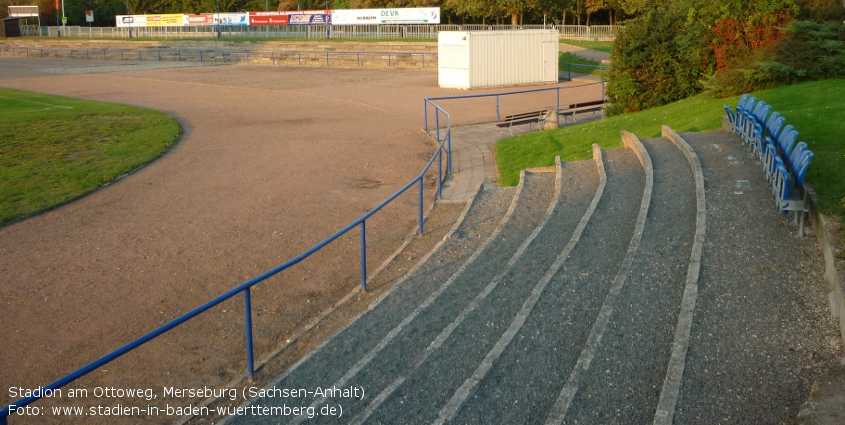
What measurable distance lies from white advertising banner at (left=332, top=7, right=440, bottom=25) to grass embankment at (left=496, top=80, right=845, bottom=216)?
3824cm

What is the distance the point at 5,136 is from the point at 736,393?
2008cm

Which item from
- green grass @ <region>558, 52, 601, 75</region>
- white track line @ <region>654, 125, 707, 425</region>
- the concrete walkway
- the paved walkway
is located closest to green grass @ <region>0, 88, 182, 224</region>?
the concrete walkway

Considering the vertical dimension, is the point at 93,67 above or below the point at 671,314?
above

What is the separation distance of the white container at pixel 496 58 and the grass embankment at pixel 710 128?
495 inches

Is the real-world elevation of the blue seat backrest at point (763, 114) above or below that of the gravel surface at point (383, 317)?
above

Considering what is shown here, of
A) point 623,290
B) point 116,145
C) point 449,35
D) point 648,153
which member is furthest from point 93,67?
point 623,290

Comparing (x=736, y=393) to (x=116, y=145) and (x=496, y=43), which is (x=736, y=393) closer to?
(x=116, y=145)

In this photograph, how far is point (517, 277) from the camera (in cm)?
826

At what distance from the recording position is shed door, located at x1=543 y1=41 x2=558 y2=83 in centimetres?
3250

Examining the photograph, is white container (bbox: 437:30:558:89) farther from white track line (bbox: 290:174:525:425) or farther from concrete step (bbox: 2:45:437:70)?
white track line (bbox: 290:174:525:425)

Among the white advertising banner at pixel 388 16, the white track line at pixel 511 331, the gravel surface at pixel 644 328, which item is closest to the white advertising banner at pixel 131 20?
the white advertising banner at pixel 388 16

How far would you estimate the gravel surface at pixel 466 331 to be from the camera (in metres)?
5.83

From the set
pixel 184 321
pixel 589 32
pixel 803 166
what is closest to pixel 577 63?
pixel 589 32

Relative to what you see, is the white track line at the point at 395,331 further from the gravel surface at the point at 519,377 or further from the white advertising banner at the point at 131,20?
the white advertising banner at the point at 131,20
